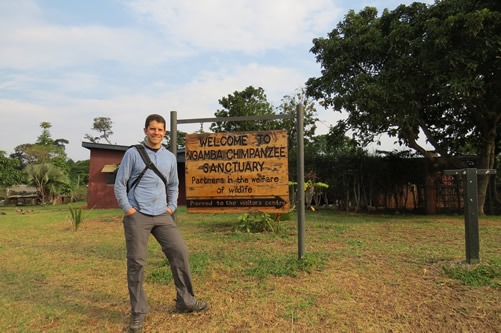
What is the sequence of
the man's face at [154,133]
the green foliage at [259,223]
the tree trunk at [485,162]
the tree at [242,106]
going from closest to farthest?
the man's face at [154,133], the green foliage at [259,223], the tree trunk at [485,162], the tree at [242,106]

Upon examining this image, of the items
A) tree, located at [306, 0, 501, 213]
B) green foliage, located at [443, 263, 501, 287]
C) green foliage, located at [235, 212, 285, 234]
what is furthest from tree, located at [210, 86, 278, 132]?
green foliage, located at [443, 263, 501, 287]

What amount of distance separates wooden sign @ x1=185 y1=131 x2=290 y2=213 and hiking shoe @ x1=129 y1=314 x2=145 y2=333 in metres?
2.09

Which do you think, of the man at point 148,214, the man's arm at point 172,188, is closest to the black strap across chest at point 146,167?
the man at point 148,214

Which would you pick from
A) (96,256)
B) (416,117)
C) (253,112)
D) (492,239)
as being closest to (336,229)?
(492,239)

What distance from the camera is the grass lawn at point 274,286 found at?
3191 millimetres

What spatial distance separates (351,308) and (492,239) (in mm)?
4870

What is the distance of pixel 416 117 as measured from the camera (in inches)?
400

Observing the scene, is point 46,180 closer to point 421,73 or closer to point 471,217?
point 421,73

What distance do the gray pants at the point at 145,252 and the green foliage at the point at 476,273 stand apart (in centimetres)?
298

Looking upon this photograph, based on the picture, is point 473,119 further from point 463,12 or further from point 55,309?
point 55,309

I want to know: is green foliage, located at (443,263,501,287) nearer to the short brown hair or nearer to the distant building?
the short brown hair

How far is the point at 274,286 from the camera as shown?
13.3 ft

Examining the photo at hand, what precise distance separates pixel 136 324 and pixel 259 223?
4970 millimetres

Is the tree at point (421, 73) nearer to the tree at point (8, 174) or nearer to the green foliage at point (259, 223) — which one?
the green foliage at point (259, 223)
